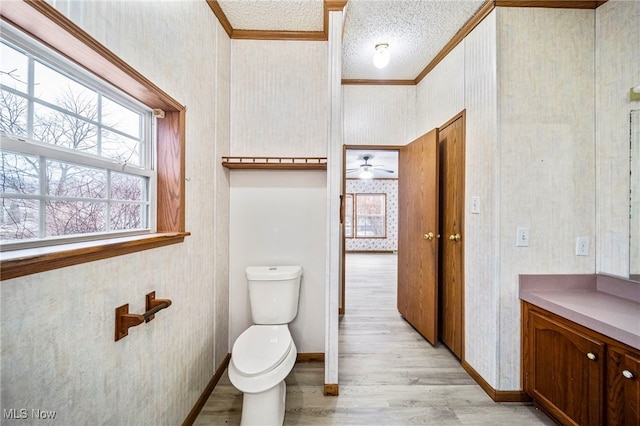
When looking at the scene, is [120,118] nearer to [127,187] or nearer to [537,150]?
[127,187]

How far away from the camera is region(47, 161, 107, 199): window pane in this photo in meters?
0.85

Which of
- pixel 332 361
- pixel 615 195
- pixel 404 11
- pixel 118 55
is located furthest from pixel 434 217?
pixel 118 55

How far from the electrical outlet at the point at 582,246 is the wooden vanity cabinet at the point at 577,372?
1.66 feet

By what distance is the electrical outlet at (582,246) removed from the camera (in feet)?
5.55

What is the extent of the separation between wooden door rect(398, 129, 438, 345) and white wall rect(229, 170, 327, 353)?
3.47ft

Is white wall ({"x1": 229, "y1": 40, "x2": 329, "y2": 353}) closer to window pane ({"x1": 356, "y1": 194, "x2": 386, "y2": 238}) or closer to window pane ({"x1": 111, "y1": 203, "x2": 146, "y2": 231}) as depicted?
window pane ({"x1": 111, "y1": 203, "x2": 146, "y2": 231})

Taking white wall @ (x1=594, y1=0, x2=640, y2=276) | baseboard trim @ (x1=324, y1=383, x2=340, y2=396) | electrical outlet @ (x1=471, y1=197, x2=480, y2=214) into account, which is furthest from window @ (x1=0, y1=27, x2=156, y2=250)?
white wall @ (x1=594, y1=0, x2=640, y2=276)

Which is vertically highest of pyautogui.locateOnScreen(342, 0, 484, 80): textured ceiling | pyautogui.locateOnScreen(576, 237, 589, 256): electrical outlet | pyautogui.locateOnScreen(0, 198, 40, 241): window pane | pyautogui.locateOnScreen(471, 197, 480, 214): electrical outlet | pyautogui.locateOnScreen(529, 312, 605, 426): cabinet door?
pyautogui.locateOnScreen(342, 0, 484, 80): textured ceiling

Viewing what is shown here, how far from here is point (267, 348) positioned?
1.49 m

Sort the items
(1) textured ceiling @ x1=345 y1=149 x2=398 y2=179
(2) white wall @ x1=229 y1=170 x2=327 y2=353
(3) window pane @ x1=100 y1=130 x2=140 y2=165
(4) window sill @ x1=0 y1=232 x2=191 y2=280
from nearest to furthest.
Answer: (4) window sill @ x1=0 y1=232 x2=191 y2=280 < (3) window pane @ x1=100 y1=130 x2=140 y2=165 < (2) white wall @ x1=229 y1=170 x2=327 y2=353 < (1) textured ceiling @ x1=345 y1=149 x2=398 y2=179

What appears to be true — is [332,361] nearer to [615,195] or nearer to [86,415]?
[86,415]

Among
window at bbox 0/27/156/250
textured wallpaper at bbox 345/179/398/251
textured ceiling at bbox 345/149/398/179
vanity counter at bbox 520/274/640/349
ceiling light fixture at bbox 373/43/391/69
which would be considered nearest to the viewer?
window at bbox 0/27/156/250

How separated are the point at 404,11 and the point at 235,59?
134 cm

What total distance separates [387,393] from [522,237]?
4.58 feet
